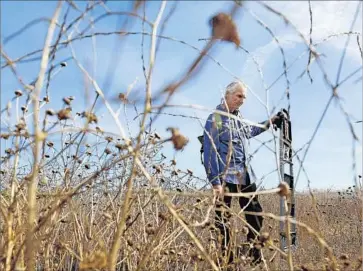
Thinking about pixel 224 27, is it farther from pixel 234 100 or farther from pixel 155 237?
pixel 234 100

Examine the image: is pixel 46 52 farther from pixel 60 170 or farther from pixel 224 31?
pixel 60 170

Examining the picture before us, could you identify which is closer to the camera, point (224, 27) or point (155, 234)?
point (224, 27)

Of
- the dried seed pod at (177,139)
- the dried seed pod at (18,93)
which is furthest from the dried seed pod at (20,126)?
the dried seed pod at (177,139)

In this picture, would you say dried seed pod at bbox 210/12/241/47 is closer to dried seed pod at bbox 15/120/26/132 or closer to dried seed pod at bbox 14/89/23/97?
dried seed pod at bbox 15/120/26/132

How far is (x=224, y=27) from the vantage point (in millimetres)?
1161

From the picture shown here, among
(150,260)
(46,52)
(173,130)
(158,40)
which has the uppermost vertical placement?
(158,40)

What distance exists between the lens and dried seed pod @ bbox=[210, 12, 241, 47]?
1.16 meters

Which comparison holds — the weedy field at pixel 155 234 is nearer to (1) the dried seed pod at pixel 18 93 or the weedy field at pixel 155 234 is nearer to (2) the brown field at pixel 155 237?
(2) the brown field at pixel 155 237

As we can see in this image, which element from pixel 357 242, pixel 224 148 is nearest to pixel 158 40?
pixel 224 148

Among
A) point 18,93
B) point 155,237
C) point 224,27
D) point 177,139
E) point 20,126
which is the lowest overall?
point 155,237

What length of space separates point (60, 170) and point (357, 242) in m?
3.65

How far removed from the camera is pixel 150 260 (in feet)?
8.69

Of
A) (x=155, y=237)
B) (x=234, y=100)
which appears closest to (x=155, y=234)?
(x=155, y=237)

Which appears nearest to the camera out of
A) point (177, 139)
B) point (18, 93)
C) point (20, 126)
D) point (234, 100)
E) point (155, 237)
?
point (177, 139)
